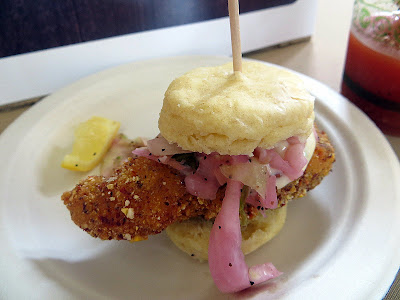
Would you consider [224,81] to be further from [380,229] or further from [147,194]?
[380,229]

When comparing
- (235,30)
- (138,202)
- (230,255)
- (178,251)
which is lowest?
(178,251)

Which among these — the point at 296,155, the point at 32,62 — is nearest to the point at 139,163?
the point at 296,155

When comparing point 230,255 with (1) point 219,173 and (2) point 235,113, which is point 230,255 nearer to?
(1) point 219,173

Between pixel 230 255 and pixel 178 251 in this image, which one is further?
pixel 178 251

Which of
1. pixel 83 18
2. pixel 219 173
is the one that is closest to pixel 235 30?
pixel 219 173

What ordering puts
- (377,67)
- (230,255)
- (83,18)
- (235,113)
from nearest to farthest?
1. (235,113)
2. (230,255)
3. (377,67)
4. (83,18)

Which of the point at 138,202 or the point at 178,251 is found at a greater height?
the point at 138,202
